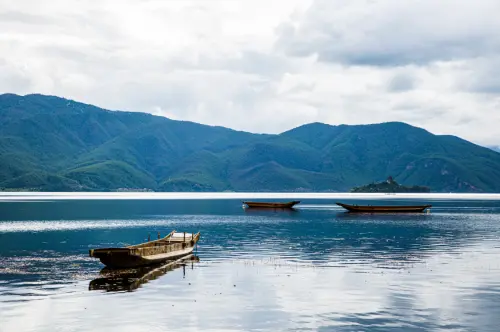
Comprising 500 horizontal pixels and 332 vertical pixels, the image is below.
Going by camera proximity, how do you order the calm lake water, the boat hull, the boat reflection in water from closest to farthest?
the calm lake water
the boat reflection in water
the boat hull

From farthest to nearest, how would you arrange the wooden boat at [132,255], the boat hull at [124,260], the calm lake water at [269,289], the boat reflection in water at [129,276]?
the boat hull at [124,260]
the wooden boat at [132,255]
the boat reflection in water at [129,276]
the calm lake water at [269,289]

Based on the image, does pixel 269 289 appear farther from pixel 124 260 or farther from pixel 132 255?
pixel 124 260

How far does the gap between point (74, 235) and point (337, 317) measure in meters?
73.8

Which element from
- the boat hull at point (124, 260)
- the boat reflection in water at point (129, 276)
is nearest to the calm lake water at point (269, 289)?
the boat reflection in water at point (129, 276)

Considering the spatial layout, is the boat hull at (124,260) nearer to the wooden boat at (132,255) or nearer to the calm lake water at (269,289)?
the wooden boat at (132,255)

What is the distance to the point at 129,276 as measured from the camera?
2179 inches

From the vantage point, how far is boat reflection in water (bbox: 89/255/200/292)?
49.2 m

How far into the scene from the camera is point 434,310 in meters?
39.3

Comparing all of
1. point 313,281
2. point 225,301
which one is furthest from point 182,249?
point 225,301

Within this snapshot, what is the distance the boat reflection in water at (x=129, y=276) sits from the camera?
4916 cm

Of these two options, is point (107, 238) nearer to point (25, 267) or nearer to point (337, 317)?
Result: point (25, 267)

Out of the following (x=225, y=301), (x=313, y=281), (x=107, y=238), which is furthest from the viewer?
(x=107, y=238)

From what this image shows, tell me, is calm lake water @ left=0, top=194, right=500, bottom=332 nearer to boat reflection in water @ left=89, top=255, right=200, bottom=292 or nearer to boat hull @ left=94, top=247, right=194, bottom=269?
boat reflection in water @ left=89, top=255, right=200, bottom=292

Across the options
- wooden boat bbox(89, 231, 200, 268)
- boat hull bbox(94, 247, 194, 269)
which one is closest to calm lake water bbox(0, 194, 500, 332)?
boat hull bbox(94, 247, 194, 269)
